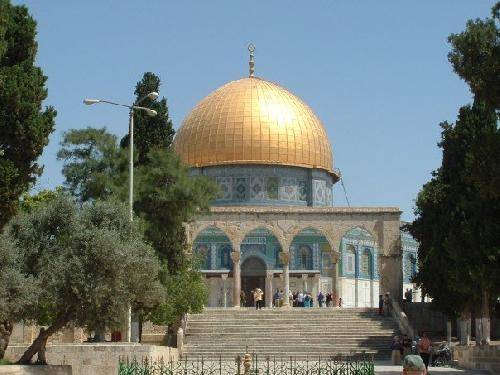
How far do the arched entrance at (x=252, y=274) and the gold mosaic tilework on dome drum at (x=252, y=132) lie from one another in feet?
16.3

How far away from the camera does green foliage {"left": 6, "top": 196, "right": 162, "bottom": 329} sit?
17.6 metres

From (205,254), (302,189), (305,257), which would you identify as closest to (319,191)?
(302,189)

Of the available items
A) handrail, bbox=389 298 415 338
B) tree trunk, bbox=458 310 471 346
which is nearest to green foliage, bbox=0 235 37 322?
tree trunk, bbox=458 310 471 346

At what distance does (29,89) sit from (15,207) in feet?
6.39

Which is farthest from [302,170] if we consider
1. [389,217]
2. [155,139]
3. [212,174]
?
[155,139]

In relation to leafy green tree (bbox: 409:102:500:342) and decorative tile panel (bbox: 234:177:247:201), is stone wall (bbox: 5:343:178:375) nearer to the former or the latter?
leafy green tree (bbox: 409:102:500:342)

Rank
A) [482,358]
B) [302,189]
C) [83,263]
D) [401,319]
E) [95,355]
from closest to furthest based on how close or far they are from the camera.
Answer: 1. [83,263]
2. [95,355]
3. [482,358]
4. [401,319]
5. [302,189]

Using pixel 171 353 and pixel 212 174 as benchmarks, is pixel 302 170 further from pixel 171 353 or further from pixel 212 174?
pixel 171 353

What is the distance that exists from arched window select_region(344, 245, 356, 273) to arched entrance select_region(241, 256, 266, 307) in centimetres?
474

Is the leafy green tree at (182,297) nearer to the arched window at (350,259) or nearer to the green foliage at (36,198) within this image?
the green foliage at (36,198)

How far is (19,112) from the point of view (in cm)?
1543

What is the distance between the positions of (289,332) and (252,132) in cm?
1799

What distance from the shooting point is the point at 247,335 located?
31.1m

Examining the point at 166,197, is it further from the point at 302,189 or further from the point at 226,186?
the point at 302,189
